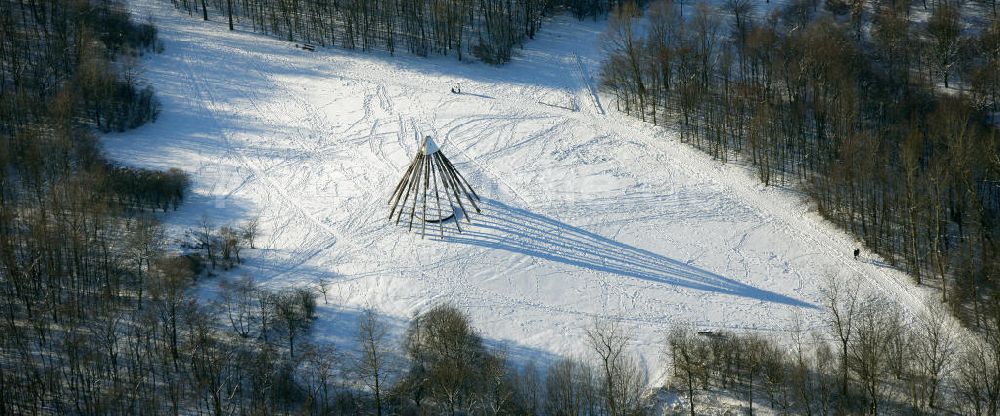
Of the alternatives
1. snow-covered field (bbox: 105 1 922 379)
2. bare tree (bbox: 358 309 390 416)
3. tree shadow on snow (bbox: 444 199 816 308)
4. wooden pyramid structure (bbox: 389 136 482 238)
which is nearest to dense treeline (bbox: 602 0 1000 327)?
snow-covered field (bbox: 105 1 922 379)

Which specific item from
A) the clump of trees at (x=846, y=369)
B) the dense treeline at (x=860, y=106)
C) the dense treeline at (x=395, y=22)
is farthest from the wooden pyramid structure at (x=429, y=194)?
the dense treeline at (x=395, y=22)

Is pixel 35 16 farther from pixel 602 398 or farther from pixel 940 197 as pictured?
pixel 940 197

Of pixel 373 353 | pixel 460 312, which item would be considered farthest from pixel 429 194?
pixel 373 353

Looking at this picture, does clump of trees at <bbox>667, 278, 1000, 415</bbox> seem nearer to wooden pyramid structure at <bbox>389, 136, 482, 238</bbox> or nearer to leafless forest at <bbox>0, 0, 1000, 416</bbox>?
leafless forest at <bbox>0, 0, 1000, 416</bbox>

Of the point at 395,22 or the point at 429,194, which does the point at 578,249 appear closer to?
the point at 429,194

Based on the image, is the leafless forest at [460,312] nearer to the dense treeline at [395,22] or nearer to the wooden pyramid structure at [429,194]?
the dense treeline at [395,22]

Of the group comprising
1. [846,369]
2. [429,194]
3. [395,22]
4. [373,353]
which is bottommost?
[846,369]
